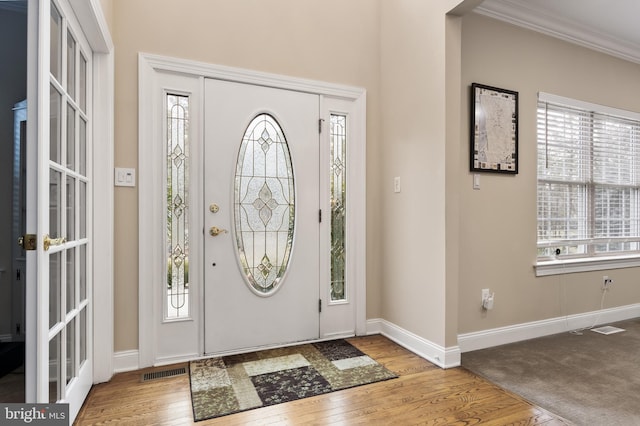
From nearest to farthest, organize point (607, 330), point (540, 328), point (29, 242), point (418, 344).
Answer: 1. point (29, 242)
2. point (418, 344)
3. point (540, 328)
4. point (607, 330)

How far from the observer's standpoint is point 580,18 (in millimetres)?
2980

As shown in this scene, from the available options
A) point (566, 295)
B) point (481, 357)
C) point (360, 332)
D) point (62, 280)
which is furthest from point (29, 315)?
point (566, 295)

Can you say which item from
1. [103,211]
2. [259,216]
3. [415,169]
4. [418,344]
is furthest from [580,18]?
[103,211]

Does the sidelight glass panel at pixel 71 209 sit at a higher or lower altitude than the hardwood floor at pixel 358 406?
higher

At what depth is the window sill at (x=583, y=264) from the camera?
3.01 m

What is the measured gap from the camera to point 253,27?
260 cm

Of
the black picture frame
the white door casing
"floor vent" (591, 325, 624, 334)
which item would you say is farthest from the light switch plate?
"floor vent" (591, 325, 624, 334)

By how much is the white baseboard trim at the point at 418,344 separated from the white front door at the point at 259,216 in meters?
0.58

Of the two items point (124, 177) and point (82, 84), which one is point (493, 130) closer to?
point (124, 177)

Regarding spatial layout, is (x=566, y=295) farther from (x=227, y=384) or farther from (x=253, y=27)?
(x=253, y=27)

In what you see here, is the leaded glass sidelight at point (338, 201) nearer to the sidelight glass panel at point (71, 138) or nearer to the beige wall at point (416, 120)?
the beige wall at point (416, 120)

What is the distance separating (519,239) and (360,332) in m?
1.55

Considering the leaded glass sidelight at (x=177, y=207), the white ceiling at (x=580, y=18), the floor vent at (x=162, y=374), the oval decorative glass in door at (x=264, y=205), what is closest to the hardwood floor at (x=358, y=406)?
the floor vent at (x=162, y=374)

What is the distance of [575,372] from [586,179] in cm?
192
